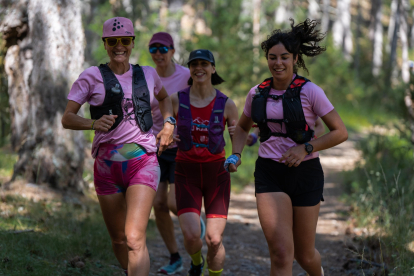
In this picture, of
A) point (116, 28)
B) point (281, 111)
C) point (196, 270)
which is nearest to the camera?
point (281, 111)

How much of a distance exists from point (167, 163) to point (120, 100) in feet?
6.24

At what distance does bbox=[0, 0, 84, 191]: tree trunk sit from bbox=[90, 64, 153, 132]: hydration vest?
139 inches

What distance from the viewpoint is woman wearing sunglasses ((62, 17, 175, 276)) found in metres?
3.99

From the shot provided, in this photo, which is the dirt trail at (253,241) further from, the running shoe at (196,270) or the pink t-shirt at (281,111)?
the pink t-shirt at (281,111)

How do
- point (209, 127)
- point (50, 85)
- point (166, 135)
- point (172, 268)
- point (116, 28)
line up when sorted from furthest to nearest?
point (50, 85), point (172, 268), point (209, 127), point (166, 135), point (116, 28)

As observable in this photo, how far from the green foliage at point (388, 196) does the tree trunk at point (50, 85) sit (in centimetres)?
432

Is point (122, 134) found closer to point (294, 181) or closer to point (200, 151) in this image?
point (200, 151)

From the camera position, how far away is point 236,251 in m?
7.06

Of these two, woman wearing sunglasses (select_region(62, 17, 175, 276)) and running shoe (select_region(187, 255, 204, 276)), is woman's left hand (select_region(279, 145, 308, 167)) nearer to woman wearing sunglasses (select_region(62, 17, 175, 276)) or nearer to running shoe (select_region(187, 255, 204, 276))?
woman wearing sunglasses (select_region(62, 17, 175, 276))

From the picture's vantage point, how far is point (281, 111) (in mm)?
4035

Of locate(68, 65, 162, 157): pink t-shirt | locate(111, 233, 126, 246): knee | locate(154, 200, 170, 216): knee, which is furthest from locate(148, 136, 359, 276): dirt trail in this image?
locate(68, 65, 162, 157): pink t-shirt

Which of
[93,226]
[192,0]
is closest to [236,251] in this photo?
[93,226]

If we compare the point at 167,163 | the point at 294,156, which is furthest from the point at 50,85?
the point at 294,156

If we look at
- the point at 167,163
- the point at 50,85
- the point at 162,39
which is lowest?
the point at 167,163
